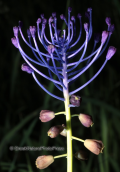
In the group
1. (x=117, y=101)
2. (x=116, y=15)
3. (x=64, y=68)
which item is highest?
(x=116, y=15)

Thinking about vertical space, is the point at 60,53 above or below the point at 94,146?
above

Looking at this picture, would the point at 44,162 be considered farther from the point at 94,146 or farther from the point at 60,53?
the point at 60,53

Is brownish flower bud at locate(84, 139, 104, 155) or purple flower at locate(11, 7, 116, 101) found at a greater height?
purple flower at locate(11, 7, 116, 101)

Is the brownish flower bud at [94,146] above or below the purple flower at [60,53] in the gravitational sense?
below

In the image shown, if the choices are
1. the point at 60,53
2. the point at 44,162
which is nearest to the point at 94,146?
the point at 44,162

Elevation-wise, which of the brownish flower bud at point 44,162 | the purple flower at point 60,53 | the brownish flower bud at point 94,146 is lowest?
the brownish flower bud at point 44,162

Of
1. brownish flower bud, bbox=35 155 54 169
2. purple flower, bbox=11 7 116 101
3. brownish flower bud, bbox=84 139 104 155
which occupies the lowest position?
brownish flower bud, bbox=35 155 54 169

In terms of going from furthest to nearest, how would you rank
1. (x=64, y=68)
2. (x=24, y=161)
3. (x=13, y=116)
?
(x=13, y=116)
(x=24, y=161)
(x=64, y=68)

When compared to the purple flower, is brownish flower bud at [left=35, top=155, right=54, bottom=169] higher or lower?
lower

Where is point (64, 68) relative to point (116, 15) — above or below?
below

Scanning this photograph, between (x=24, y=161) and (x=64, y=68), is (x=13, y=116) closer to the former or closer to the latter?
(x=24, y=161)

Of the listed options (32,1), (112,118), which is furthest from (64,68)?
(32,1)
